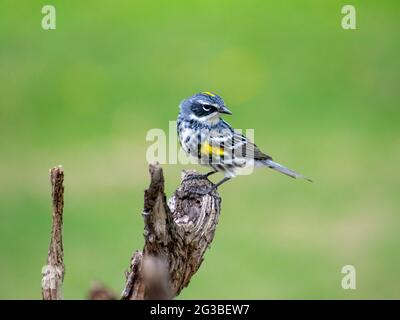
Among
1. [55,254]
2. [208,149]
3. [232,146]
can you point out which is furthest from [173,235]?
[232,146]

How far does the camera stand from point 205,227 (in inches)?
265

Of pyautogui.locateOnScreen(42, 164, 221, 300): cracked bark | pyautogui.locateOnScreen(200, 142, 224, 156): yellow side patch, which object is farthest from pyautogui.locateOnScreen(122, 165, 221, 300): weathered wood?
pyautogui.locateOnScreen(200, 142, 224, 156): yellow side patch

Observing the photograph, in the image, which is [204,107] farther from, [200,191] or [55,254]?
[55,254]

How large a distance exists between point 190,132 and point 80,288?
6257mm

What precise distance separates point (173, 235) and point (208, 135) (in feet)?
7.92

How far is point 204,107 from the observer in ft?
27.5

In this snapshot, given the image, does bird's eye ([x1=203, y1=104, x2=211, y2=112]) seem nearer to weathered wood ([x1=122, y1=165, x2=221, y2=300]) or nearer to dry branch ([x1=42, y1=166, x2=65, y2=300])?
weathered wood ([x1=122, y1=165, x2=221, y2=300])

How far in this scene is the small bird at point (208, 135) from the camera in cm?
838

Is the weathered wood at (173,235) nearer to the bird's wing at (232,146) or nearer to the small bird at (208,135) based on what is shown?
the small bird at (208,135)

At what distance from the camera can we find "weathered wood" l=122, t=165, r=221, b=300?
18.7 feet

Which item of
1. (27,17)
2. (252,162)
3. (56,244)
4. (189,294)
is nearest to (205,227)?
(56,244)

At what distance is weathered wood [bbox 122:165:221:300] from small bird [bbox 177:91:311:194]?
36.6 inches

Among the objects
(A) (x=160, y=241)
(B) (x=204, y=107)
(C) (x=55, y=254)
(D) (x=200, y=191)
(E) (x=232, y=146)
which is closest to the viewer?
(C) (x=55, y=254)

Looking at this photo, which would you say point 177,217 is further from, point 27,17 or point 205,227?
point 27,17
